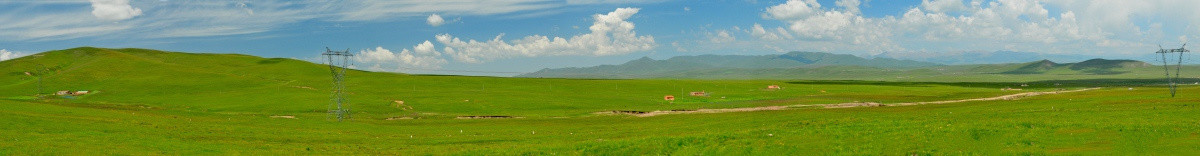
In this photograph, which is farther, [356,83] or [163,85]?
[356,83]

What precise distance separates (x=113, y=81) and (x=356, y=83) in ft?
194

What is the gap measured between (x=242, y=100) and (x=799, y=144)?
121m

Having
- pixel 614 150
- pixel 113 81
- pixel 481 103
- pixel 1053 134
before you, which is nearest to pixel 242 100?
pixel 481 103

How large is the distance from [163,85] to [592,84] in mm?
108619

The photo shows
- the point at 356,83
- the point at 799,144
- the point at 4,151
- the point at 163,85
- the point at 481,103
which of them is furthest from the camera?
the point at 356,83

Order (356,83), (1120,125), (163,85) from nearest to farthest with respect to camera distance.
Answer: (1120,125)
(163,85)
(356,83)

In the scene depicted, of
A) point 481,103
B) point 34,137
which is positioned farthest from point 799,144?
point 481,103

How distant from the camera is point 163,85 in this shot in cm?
16300

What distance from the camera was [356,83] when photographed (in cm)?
17675

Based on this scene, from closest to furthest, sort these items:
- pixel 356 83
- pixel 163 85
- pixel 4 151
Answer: pixel 4 151, pixel 163 85, pixel 356 83

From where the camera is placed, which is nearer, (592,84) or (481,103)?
(481,103)

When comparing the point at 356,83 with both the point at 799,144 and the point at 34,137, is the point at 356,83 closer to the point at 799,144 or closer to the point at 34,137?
the point at 34,137

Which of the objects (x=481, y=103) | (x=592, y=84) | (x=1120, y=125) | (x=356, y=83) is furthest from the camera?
(x=592, y=84)

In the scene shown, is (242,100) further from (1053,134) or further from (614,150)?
(1053,134)
